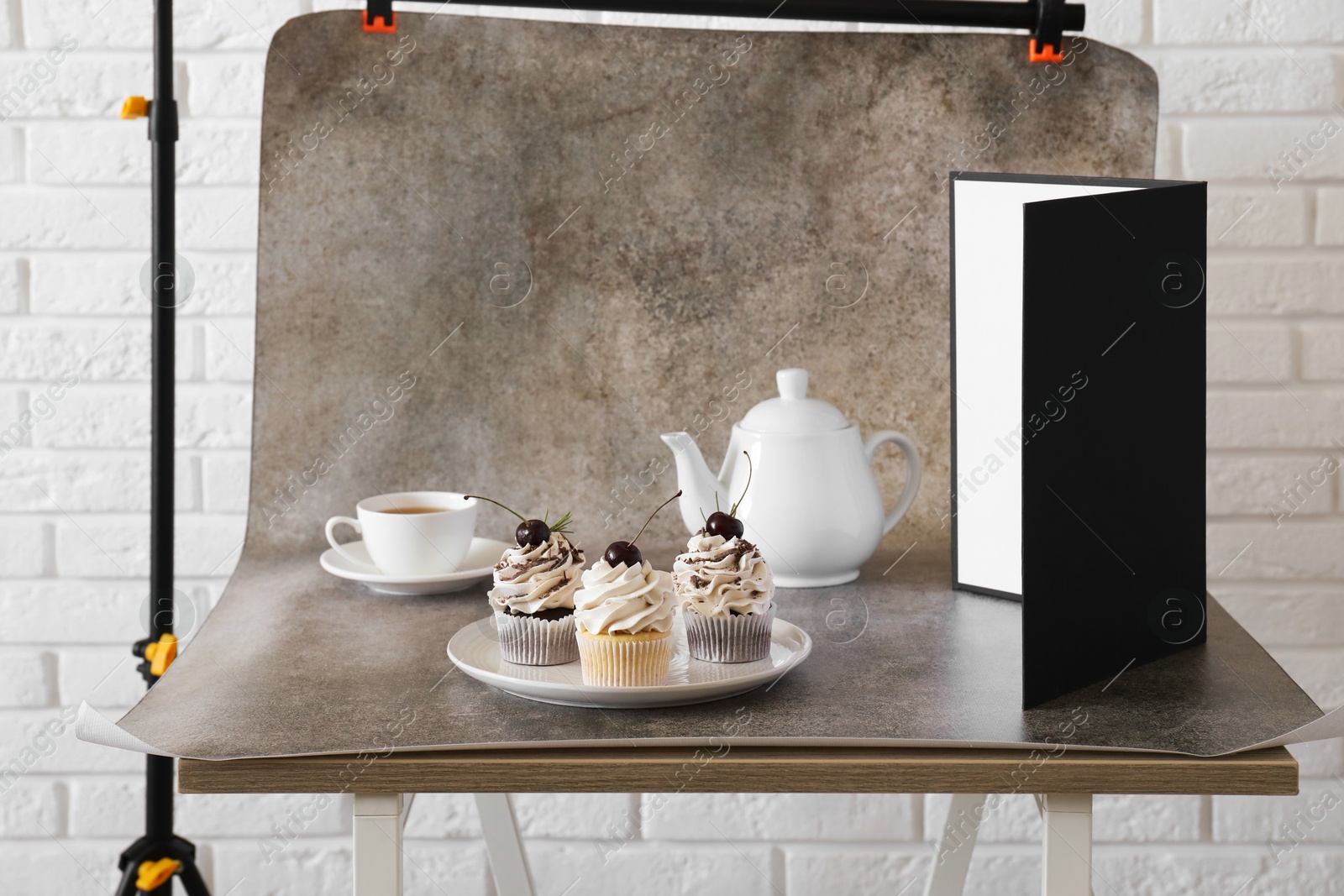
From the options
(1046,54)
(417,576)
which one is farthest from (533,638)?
(1046,54)

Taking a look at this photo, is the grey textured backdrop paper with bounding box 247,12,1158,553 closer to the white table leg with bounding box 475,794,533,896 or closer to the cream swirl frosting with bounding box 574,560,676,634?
the white table leg with bounding box 475,794,533,896

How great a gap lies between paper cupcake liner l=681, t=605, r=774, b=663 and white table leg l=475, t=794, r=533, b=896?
41 cm

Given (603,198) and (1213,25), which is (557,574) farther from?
(1213,25)

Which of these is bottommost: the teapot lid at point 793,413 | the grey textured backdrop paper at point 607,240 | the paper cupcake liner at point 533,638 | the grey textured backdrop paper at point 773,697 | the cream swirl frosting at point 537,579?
the grey textured backdrop paper at point 773,697

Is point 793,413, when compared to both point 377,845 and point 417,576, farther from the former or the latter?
point 377,845

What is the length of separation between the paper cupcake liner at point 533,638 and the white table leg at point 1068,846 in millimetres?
356

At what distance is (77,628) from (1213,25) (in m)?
1.56

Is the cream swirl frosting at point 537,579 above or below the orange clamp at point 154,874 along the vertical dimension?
above

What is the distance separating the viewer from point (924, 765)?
73cm

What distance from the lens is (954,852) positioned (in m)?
1.23

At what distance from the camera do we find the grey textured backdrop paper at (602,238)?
1.33 meters

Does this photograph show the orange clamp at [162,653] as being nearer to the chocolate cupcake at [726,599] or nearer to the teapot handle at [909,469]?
the chocolate cupcake at [726,599]

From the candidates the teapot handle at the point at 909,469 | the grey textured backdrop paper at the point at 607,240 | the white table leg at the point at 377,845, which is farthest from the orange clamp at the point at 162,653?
the teapot handle at the point at 909,469

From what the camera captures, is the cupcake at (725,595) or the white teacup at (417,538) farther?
the white teacup at (417,538)
